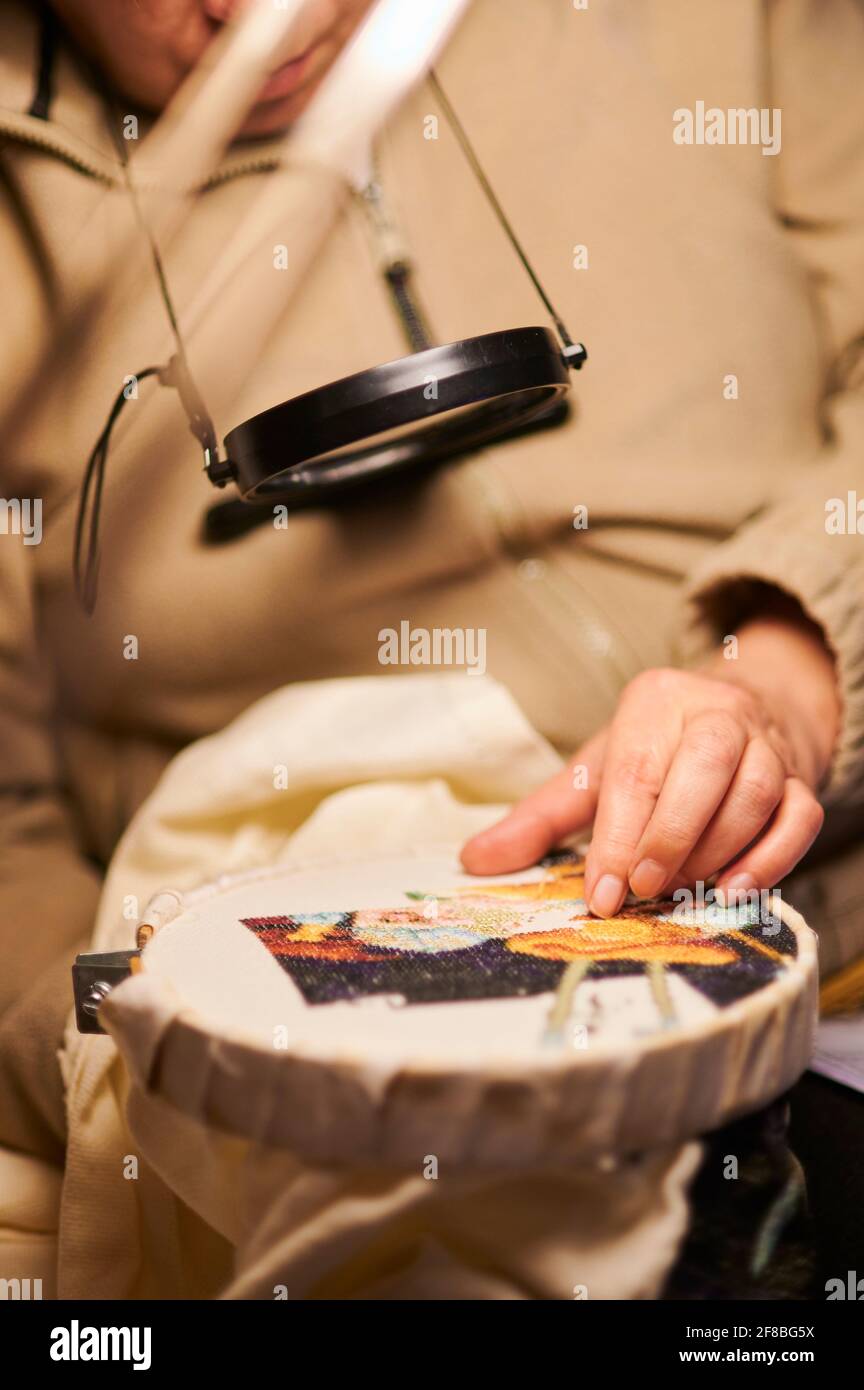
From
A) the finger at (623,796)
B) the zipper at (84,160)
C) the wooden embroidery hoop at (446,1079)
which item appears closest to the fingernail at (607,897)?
the finger at (623,796)

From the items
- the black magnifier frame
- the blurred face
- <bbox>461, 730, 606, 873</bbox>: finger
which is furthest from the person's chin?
<bbox>461, 730, 606, 873</bbox>: finger

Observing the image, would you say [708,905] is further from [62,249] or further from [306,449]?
[62,249]

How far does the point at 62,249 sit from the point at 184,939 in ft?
1.66

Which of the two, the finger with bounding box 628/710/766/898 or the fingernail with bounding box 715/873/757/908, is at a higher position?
the finger with bounding box 628/710/766/898

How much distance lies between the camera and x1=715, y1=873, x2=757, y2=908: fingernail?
528mm

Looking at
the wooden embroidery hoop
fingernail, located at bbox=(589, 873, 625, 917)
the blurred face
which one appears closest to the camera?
the wooden embroidery hoop

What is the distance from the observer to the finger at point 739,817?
0.55m

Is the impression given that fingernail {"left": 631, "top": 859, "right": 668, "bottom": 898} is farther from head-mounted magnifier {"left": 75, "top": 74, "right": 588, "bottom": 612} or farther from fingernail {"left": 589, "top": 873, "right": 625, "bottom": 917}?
head-mounted magnifier {"left": 75, "top": 74, "right": 588, "bottom": 612}

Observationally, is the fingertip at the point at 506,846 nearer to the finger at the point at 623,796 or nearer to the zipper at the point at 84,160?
the finger at the point at 623,796

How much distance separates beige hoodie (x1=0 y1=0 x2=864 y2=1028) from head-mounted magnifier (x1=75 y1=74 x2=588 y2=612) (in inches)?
0.6

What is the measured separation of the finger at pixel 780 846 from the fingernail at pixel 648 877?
4 centimetres

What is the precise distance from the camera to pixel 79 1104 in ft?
1.87

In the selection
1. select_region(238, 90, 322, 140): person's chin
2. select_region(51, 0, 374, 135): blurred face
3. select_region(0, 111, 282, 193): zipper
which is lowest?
select_region(0, 111, 282, 193): zipper

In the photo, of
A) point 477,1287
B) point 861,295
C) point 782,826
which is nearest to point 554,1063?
point 477,1287
